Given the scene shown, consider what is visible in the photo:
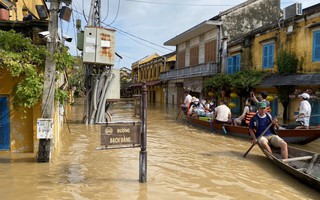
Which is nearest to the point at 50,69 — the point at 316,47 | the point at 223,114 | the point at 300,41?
the point at 223,114

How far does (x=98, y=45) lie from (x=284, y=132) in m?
8.03

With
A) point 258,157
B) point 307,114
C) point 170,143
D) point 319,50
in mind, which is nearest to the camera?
point 258,157

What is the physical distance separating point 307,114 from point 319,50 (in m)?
5.91

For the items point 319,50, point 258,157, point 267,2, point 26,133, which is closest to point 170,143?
point 258,157

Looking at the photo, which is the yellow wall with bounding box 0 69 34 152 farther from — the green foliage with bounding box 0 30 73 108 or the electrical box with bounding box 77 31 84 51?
the electrical box with bounding box 77 31 84 51

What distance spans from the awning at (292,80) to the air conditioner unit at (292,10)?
10.7ft

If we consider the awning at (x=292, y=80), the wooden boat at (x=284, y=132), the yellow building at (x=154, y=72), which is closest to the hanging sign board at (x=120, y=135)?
the wooden boat at (x=284, y=132)

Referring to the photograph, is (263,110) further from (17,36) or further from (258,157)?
(17,36)

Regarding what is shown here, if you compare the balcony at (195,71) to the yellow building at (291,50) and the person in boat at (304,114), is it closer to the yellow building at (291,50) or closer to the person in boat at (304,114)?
the yellow building at (291,50)

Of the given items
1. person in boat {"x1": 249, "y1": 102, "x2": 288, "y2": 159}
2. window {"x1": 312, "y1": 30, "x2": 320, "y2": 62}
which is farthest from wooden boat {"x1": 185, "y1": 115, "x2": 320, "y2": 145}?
window {"x1": 312, "y1": 30, "x2": 320, "y2": 62}

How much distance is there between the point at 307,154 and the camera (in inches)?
307

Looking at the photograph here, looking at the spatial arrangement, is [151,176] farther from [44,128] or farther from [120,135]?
[44,128]

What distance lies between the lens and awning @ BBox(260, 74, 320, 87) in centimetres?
1426

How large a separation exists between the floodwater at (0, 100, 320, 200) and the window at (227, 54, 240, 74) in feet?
42.7
